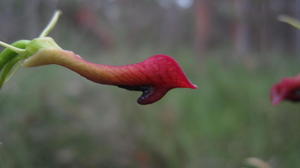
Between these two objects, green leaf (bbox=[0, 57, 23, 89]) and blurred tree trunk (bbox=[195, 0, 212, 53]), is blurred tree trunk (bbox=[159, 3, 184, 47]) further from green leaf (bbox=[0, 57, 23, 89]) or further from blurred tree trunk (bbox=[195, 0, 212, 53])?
green leaf (bbox=[0, 57, 23, 89])

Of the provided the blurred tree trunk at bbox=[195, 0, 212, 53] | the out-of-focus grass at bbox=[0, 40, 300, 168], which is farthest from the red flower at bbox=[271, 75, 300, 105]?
the blurred tree trunk at bbox=[195, 0, 212, 53]

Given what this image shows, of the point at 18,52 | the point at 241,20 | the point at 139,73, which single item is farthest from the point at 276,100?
the point at 241,20

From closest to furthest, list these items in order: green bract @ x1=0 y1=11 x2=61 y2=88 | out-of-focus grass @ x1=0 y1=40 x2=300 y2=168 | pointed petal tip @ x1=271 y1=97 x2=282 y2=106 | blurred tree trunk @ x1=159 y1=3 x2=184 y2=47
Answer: green bract @ x1=0 y1=11 x2=61 y2=88
pointed petal tip @ x1=271 y1=97 x2=282 y2=106
out-of-focus grass @ x1=0 y1=40 x2=300 y2=168
blurred tree trunk @ x1=159 y1=3 x2=184 y2=47

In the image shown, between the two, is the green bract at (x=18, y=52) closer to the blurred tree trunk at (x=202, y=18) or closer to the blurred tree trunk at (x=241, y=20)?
the blurred tree trunk at (x=202, y=18)

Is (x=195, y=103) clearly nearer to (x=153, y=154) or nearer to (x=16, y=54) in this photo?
(x=153, y=154)

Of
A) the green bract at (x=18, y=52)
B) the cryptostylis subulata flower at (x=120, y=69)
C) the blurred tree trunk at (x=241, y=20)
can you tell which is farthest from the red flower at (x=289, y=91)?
the blurred tree trunk at (x=241, y=20)

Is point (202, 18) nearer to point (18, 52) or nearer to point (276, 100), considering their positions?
point (276, 100)

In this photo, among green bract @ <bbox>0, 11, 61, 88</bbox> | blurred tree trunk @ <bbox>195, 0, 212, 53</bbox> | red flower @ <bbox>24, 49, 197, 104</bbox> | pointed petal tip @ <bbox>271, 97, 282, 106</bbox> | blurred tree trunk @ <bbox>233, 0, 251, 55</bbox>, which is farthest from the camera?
blurred tree trunk @ <bbox>233, 0, 251, 55</bbox>
